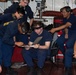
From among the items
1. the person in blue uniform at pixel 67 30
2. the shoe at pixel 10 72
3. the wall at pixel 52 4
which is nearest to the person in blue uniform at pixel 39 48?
the shoe at pixel 10 72

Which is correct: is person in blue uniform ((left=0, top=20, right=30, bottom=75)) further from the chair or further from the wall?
the wall

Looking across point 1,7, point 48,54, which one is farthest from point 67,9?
point 1,7

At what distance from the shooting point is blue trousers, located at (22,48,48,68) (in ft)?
13.8

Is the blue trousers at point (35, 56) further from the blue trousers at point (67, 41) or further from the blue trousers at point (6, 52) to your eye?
the blue trousers at point (67, 41)

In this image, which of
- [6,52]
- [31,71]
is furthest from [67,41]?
[6,52]

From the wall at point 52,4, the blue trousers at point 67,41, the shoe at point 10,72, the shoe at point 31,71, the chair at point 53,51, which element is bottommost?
the shoe at point 31,71

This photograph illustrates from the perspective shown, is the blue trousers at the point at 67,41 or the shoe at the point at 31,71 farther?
the blue trousers at the point at 67,41

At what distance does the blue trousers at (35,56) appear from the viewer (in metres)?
4.21

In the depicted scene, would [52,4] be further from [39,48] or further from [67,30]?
[39,48]

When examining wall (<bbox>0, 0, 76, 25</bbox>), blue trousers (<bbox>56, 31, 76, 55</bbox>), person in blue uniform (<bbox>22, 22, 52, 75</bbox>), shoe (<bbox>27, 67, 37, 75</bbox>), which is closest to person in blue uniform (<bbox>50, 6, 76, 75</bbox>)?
blue trousers (<bbox>56, 31, 76, 55</bbox>)

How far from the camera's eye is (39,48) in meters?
4.23

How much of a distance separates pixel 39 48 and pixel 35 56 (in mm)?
251

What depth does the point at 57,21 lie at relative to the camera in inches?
203

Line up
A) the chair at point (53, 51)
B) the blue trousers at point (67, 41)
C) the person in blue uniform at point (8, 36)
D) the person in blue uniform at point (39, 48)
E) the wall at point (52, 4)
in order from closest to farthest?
the person in blue uniform at point (8, 36), the person in blue uniform at point (39, 48), the blue trousers at point (67, 41), the chair at point (53, 51), the wall at point (52, 4)
